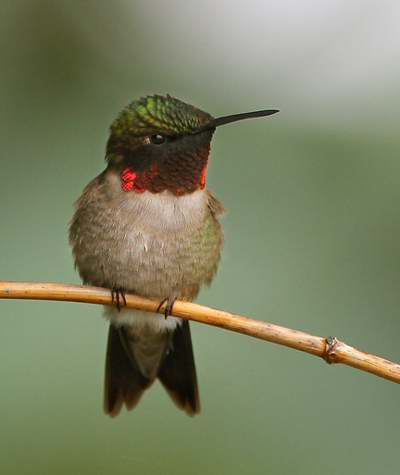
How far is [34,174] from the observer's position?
3.70m

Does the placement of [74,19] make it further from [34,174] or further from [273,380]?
[273,380]

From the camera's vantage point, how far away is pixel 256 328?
239 cm

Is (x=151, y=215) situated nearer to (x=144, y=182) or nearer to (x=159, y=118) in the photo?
(x=144, y=182)

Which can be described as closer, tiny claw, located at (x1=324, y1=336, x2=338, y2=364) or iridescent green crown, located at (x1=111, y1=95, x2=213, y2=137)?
tiny claw, located at (x1=324, y1=336, x2=338, y2=364)

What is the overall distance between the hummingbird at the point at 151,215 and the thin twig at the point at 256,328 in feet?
1.51

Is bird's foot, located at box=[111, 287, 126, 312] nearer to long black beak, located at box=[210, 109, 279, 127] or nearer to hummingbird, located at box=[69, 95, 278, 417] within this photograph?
hummingbird, located at box=[69, 95, 278, 417]

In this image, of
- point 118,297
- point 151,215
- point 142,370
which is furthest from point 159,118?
point 142,370

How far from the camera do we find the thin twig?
2.23 metres

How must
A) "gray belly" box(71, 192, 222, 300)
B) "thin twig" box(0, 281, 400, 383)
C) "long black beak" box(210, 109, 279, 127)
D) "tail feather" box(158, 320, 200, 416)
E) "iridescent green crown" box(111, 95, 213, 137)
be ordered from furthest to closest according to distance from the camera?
"tail feather" box(158, 320, 200, 416) → "gray belly" box(71, 192, 222, 300) → "iridescent green crown" box(111, 95, 213, 137) → "long black beak" box(210, 109, 279, 127) → "thin twig" box(0, 281, 400, 383)

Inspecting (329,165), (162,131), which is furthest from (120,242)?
(329,165)

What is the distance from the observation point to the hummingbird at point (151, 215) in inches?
121

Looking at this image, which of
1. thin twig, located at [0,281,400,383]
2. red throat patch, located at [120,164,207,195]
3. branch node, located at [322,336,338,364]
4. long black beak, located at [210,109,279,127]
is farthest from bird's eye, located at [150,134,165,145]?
branch node, located at [322,336,338,364]

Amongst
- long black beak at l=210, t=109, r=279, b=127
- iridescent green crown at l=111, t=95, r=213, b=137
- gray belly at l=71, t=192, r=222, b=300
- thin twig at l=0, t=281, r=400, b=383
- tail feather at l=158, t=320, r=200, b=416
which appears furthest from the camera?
tail feather at l=158, t=320, r=200, b=416

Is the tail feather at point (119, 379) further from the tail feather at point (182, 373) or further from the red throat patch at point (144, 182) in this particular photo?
the red throat patch at point (144, 182)
